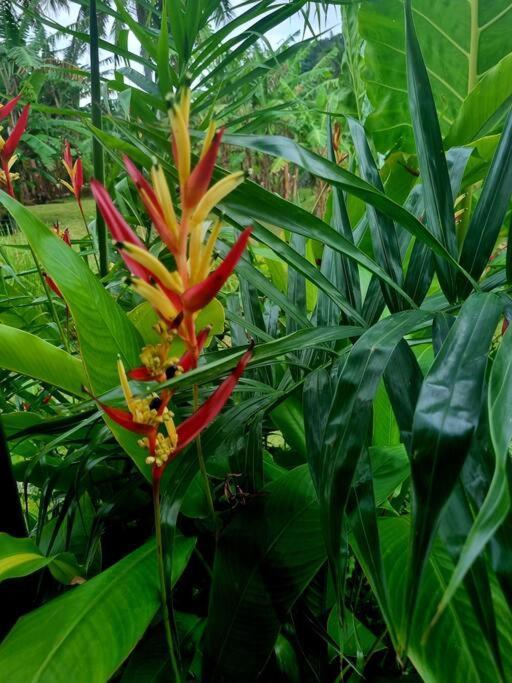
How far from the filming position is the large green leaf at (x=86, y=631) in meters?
0.29

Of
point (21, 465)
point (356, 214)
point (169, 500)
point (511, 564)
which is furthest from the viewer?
point (356, 214)

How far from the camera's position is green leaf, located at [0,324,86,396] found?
41cm

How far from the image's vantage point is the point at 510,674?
0.32 meters

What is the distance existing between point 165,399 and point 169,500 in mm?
97

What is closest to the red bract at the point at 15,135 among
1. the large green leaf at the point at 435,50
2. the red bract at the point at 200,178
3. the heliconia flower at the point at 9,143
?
Answer: the heliconia flower at the point at 9,143

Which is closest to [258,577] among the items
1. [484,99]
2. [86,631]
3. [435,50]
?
[86,631]

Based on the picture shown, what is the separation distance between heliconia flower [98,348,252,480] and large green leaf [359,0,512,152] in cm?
85

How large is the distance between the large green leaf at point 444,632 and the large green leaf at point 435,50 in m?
0.79

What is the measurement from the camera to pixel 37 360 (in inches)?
16.7

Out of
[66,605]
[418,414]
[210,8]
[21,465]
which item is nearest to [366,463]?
[418,414]

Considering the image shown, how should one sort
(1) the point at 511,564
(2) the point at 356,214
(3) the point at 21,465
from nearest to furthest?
(1) the point at 511,564, (3) the point at 21,465, (2) the point at 356,214

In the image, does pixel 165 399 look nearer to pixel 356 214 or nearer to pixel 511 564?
pixel 511 564

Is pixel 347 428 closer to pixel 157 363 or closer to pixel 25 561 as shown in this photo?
pixel 157 363

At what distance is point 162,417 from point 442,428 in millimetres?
126
